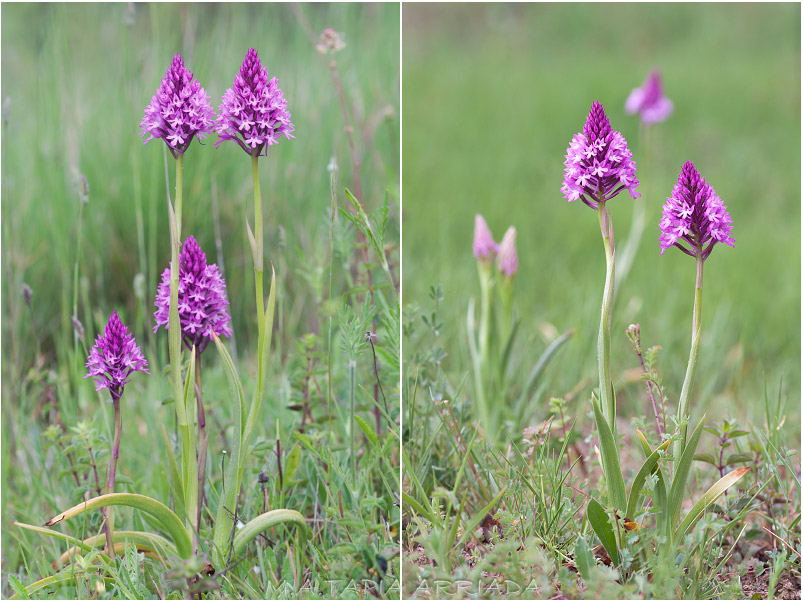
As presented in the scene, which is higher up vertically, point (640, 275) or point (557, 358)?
point (640, 275)

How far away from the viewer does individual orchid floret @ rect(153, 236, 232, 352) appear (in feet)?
4.01

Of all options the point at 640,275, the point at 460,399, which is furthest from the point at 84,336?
the point at 640,275

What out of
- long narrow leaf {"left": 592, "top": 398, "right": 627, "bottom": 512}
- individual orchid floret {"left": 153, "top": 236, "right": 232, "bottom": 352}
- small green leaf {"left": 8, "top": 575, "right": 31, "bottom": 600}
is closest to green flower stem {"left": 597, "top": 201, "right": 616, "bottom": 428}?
long narrow leaf {"left": 592, "top": 398, "right": 627, "bottom": 512}

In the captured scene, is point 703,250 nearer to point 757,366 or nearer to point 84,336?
point 84,336

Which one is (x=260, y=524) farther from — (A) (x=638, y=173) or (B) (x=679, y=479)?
(A) (x=638, y=173)

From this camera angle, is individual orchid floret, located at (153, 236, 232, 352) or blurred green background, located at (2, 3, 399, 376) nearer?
individual orchid floret, located at (153, 236, 232, 352)

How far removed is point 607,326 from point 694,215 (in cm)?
22

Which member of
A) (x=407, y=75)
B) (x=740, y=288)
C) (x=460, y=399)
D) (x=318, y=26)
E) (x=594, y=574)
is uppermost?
(x=407, y=75)

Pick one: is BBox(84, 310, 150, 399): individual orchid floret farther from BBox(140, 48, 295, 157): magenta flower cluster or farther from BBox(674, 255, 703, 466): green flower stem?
BBox(674, 255, 703, 466): green flower stem

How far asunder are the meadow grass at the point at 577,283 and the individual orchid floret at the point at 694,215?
31cm

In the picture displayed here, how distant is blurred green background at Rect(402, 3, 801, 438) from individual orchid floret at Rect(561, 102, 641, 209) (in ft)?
1.35

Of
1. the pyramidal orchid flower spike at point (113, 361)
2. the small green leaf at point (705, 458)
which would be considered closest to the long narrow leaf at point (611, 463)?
the small green leaf at point (705, 458)

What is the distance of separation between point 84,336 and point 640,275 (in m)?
2.10

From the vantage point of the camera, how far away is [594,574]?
3.67 ft
